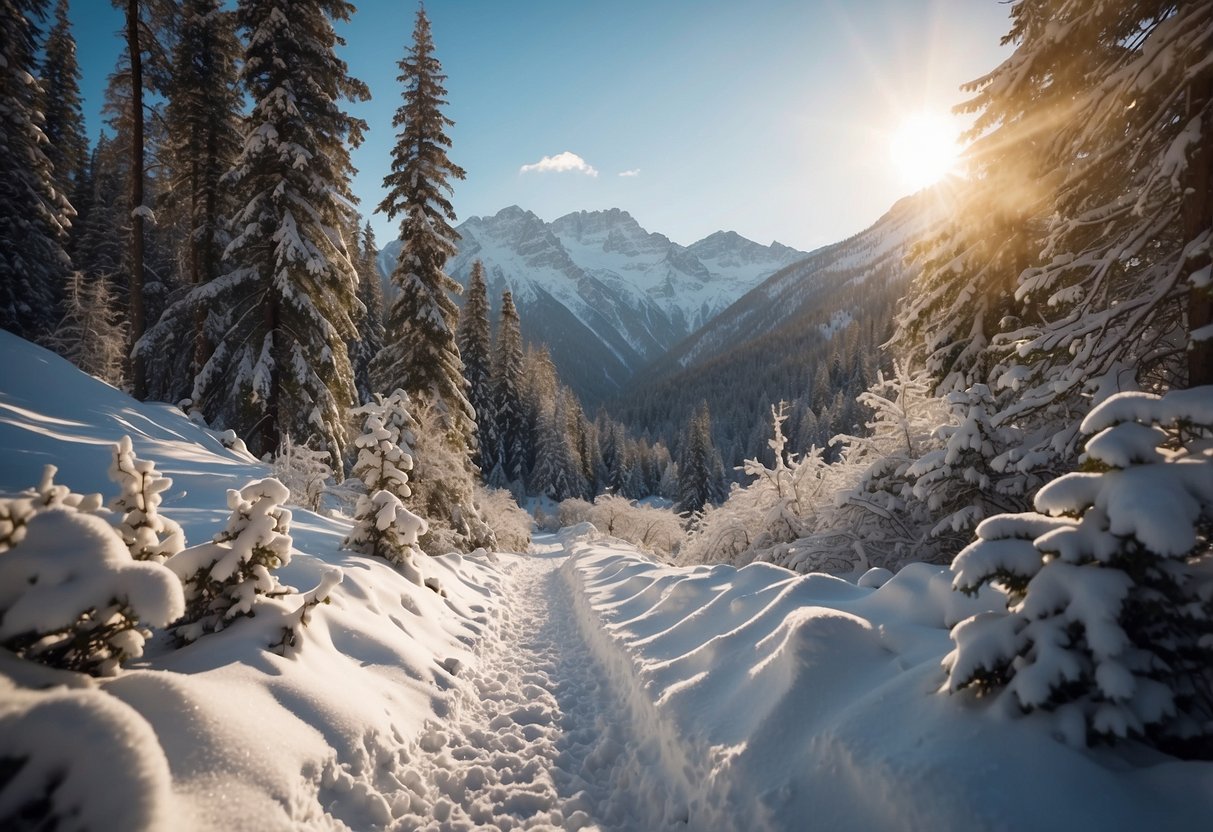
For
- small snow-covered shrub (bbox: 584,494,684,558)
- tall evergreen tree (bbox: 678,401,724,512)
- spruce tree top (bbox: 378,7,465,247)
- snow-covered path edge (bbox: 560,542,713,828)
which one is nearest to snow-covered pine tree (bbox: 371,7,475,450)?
spruce tree top (bbox: 378,7,465,247)

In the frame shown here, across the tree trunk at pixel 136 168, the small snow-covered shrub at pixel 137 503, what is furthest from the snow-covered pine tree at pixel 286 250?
the small snow-covered shrub at pixel 137 503

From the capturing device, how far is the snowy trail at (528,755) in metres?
3.44

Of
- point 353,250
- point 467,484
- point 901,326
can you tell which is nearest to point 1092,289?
A: point 901,326

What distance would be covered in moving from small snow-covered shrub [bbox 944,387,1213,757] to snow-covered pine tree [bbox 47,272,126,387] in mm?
28401

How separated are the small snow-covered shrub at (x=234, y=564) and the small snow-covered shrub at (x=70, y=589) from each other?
35.6 inches

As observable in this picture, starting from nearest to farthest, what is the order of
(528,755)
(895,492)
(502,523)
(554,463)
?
1. (528,755)
2. (895,492)
3. (502,523)
4. (554,463)

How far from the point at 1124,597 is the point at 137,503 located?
5336mm

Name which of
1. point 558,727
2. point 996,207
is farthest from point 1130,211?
point 558,727

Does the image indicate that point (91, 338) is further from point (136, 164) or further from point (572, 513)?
point (572, 513)

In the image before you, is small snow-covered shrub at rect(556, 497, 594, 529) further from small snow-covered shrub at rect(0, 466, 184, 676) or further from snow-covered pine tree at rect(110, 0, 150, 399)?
small snow-covered shrub at rect(0, 466, 184, 676)

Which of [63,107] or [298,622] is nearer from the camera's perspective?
[298,622]

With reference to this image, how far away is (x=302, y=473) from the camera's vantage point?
34.8ft

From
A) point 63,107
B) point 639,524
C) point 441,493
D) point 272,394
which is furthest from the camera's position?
point 639,524

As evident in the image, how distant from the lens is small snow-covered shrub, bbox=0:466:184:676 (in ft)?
7.00
